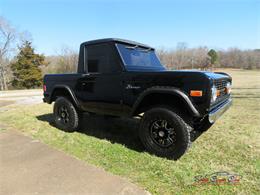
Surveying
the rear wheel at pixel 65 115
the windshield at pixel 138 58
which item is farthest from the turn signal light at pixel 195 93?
the rear wheel at pixel 65 115

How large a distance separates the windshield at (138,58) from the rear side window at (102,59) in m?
0.17

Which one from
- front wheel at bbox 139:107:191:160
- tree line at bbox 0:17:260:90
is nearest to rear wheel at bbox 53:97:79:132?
front wheel at bbox 139:107:191:160

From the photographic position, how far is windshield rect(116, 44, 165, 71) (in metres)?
3.98

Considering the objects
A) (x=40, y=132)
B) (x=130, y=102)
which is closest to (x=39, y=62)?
(x=40, y=132)

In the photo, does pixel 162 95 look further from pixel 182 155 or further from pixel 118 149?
pixel 118 149

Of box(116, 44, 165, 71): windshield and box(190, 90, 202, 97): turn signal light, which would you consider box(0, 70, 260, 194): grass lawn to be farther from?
box(116, 44, 165, 71): windshield

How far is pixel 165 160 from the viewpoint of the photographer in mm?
3260

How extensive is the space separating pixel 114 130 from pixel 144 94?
200 centimetres

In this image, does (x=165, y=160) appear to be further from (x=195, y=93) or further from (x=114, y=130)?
(x=114, y=130)

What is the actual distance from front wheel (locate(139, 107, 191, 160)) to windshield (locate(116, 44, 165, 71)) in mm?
1065

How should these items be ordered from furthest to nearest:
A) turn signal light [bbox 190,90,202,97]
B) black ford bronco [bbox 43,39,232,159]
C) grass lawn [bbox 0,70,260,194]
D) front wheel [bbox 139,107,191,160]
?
front wheel [bbox 139,107,191,160] < black ford bronco [bbox 43,39,232,159] < turn signal light [bbox 190,90,202,97] < grass lawn [bbox 0,70,260,194]

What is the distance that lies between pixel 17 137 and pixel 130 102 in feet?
9.35

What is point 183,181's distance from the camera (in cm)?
267

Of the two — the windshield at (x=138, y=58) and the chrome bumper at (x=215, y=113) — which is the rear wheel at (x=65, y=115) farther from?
the chrome bumper at (x=215, y=113)
